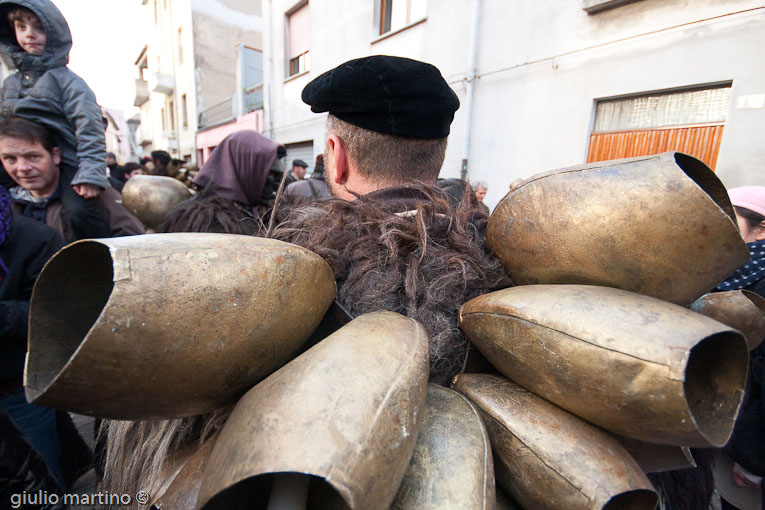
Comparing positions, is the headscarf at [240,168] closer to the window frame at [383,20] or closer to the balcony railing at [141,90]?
the window frame at [383,20]

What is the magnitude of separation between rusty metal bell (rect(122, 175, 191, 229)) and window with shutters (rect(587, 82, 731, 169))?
4.77m

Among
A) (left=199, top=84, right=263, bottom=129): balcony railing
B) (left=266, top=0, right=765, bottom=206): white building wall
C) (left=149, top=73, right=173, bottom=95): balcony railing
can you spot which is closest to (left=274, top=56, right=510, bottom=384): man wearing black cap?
(left=266, top=0, right=765, bottom=206): white building wall

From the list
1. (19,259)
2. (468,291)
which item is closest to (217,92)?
(19,259)

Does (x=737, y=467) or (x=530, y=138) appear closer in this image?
(x=737, y=467)

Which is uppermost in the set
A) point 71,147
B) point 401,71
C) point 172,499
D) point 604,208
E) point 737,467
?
point 401,71

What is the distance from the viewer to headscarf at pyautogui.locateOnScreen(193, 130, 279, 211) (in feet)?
7.76

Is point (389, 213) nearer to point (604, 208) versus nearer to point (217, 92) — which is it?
point (604, 208)

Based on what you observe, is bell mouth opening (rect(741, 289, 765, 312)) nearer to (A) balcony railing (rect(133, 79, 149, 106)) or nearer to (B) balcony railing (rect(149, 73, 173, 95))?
(B) balcony railing (rect(149, 73, 173, 95))

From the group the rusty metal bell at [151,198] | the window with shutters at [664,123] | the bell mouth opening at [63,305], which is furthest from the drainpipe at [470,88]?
the bell mouth opening at [63,305]

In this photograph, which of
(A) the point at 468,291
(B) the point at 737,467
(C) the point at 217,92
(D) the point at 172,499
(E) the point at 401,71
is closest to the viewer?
(D) the point at 172,499

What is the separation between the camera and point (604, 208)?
66cm

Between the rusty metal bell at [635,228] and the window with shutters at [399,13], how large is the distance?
7369mm

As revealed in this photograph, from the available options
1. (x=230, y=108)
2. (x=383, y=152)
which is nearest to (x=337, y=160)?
(x=383, y=152)

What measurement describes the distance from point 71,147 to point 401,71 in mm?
2595
